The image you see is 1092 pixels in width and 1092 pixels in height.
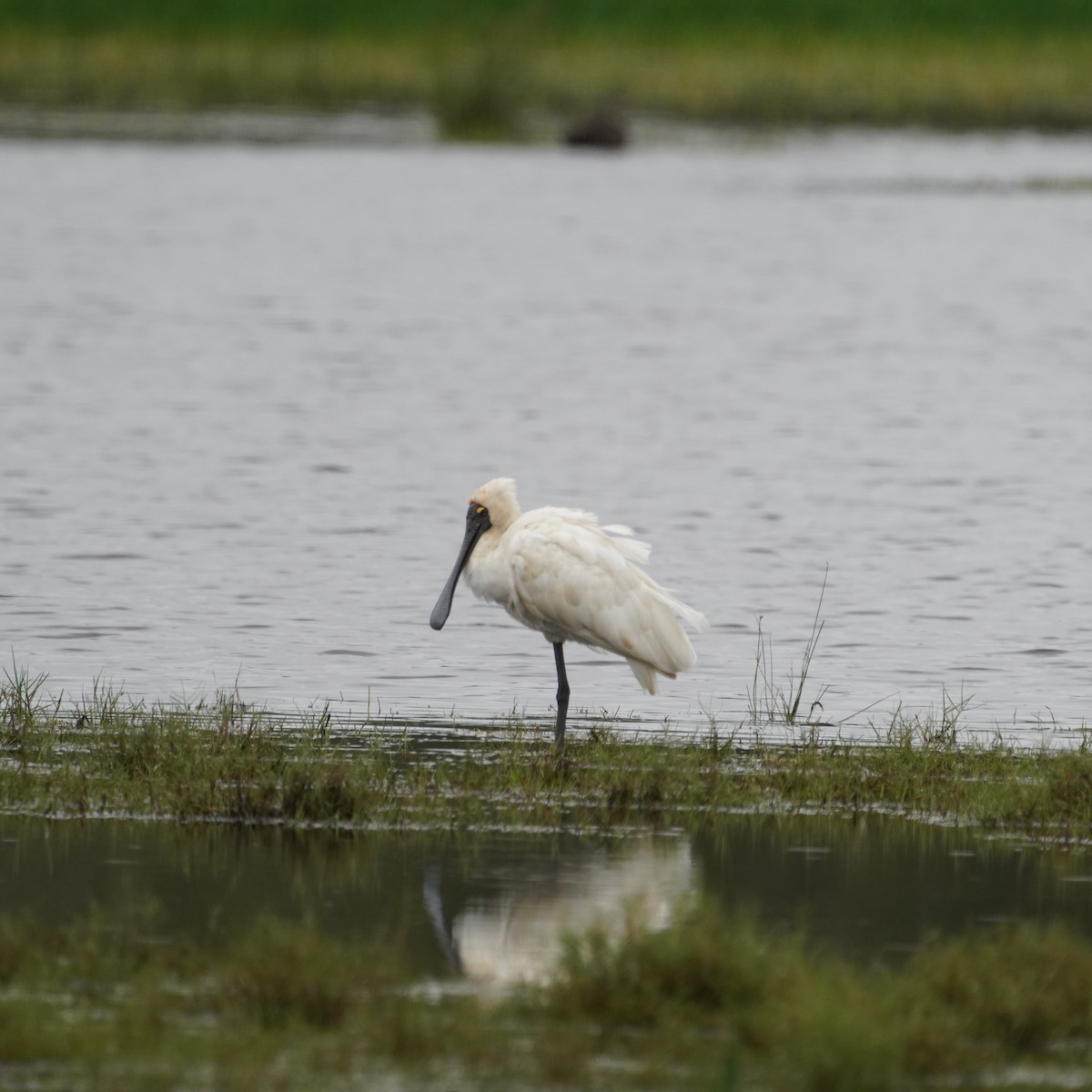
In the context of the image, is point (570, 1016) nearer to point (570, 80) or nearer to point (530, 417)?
point (530, 417)

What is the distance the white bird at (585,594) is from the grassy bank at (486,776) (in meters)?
0.35

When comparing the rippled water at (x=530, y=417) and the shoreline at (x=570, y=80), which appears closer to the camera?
the rippled water at (x=530, y=417)

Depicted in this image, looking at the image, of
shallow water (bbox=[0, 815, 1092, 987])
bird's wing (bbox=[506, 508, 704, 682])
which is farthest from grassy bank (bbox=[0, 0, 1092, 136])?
shallow water (bbox=[0, 815, 1092, 987])

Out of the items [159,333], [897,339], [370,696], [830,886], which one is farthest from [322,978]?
[897,339]

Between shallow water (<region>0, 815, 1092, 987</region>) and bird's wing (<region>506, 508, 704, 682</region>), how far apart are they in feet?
4.37

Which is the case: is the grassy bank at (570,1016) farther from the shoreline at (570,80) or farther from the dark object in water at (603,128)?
the shoreline at (570,80)

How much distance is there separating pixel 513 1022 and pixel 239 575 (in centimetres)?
818

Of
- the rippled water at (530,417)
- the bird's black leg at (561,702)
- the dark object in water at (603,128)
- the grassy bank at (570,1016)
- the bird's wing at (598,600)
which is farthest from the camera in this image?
the dark object in water at (603,128)

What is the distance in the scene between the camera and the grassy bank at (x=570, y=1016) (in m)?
5.68

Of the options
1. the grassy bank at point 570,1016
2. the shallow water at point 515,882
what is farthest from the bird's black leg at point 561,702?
the grassy bank at point 570,1016

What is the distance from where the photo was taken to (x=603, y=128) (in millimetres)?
46406

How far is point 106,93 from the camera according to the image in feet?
180

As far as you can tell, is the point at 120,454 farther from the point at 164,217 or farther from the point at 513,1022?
the point at 164,217

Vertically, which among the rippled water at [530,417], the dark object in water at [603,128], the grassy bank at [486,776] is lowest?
the grassy bank at [486,776]
